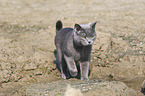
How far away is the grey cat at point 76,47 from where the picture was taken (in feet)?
13.5

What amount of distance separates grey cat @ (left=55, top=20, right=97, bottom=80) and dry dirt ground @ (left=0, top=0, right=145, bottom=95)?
667 mm

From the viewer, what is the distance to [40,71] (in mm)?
5145

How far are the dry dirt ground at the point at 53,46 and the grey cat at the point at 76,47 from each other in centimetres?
→ 67

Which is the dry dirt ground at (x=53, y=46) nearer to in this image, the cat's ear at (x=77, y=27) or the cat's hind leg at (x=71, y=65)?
the cat's hind leg at (x=71, y=65)

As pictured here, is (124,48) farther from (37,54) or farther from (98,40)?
(37,54)

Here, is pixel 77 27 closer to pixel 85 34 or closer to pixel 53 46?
pixel 85 34

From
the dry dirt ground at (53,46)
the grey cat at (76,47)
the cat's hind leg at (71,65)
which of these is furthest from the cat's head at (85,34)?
the dry dirt ground at (53,46)

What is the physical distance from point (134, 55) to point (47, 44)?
Result: 261 centimetres

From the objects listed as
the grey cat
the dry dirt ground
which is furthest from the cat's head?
the dry dirt ground

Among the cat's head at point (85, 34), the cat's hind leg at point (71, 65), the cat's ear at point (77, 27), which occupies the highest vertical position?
the cat's ear at point (77, 27)

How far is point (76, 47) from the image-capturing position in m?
4.45

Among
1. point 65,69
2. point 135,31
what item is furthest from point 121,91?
point 135,31

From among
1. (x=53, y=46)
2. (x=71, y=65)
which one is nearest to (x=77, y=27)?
(x=71, y=65)

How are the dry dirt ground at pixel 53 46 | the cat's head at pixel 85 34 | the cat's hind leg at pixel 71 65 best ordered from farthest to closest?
the dry dirt ground at pixel 53 46 < the cat's hind leg at pixel 71 65 < the cat's head at pixel 85 34
